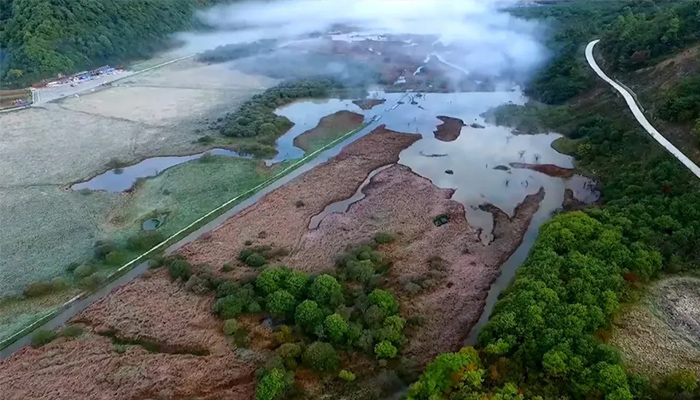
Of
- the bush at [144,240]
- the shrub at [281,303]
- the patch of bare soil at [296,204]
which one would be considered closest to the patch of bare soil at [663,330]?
the shrub at [281,303]

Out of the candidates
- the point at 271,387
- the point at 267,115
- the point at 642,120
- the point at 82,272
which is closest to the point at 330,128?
the point at 267,115

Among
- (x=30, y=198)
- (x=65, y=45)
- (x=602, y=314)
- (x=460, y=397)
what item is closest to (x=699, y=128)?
(x=602, y=314)

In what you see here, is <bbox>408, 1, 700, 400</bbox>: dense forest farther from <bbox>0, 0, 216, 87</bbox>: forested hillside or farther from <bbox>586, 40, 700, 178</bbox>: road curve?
<bbox>0, 0, 216, 87</bbox>: forested hillside

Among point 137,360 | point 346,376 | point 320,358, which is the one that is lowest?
point 137,360

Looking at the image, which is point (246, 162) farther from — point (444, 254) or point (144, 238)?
point (444, 254)

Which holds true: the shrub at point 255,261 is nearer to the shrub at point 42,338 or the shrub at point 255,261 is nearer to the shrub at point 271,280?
the shrub at point 271,280

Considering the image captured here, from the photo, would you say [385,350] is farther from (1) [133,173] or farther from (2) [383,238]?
(1) [133,173]

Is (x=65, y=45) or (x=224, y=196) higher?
(x=65, y=45)
